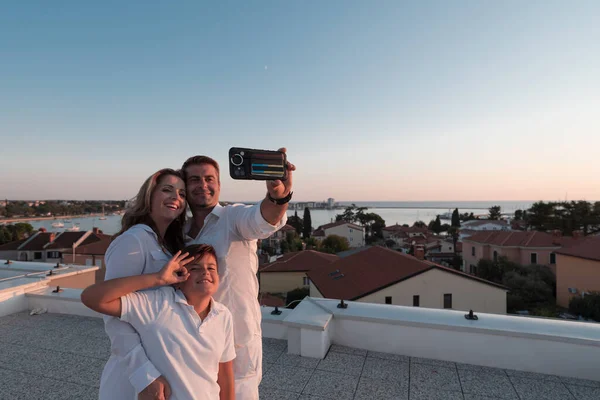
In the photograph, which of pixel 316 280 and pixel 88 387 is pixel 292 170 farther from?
pixel 316 280

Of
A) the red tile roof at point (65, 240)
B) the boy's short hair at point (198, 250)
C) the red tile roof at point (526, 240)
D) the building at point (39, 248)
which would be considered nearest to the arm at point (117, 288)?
the boy's short hair at point (198, 250)

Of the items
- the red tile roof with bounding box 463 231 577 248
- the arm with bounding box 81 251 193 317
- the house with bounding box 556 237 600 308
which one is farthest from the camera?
the red tile roof with bounding box 463 231 577 248

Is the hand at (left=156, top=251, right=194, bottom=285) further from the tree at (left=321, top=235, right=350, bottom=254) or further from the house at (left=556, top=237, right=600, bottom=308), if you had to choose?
the tree at (left=321, top=235, right=350, bottom=254)

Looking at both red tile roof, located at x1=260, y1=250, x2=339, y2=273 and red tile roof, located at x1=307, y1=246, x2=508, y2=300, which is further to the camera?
red tile roof, located at x1=260, y1=250, x2=339, y2=273

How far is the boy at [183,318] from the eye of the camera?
3.98 ft

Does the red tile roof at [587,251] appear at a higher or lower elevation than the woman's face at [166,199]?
lower

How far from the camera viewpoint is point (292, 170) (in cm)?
160

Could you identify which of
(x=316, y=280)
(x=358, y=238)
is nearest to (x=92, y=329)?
(x=316, y=280)

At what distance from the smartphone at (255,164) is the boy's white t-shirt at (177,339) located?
59 centimetres

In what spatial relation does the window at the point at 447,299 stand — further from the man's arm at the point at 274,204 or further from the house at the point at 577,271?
the man's arm at the point at 274,204

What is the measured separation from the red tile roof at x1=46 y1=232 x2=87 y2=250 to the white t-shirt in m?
30.6

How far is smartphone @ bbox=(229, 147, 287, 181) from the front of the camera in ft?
4.86

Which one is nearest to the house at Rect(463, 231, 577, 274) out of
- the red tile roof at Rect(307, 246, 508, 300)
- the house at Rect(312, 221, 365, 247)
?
the red tile roof at Rect(307, 246, 508, 300)

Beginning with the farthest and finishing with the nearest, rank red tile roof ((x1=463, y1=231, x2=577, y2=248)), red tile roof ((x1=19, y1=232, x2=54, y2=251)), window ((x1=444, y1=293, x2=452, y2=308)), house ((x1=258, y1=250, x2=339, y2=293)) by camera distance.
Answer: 1. red tile roof ((x1=463, y1=231, x2=577, y2=248))
2. red tile roof ((x1=19, y1=232, x2=54, y2=251))
3. house ((x1=258, y1=250, x2=339, y2=293))
4. window ((x1=444, y1=293, x2=452, y2=308))
